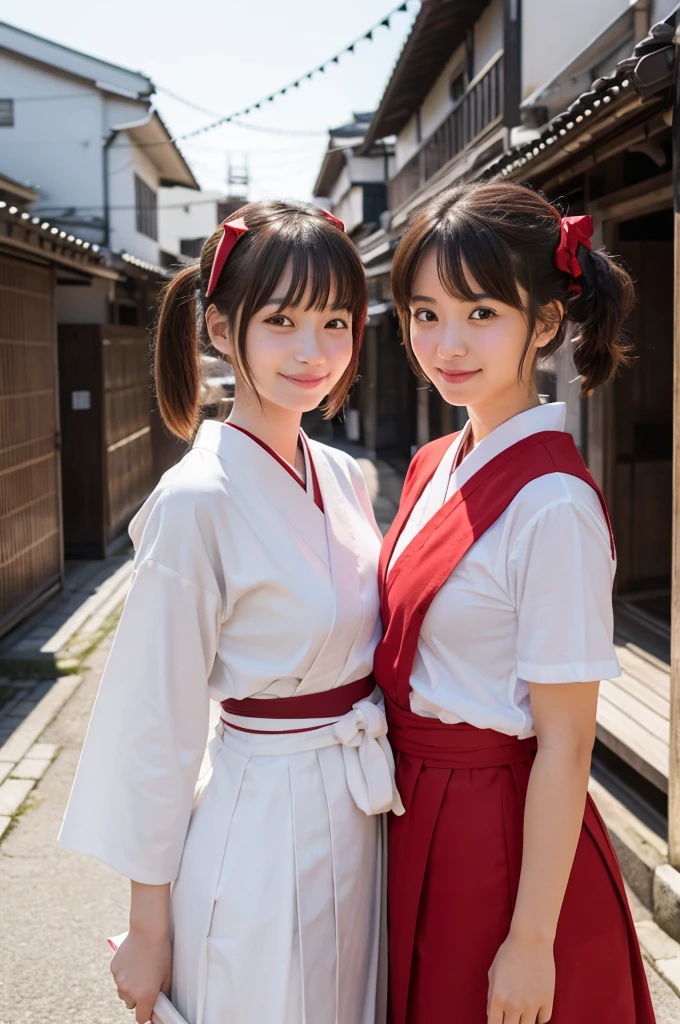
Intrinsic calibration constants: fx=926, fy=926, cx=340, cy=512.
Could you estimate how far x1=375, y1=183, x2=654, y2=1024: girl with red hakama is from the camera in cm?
177

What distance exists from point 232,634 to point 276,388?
1.75 feet

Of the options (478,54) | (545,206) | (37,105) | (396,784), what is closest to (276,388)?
(545,206)

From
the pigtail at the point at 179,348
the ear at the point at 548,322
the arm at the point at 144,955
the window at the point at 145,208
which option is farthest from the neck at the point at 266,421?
the window at the point at 145,208

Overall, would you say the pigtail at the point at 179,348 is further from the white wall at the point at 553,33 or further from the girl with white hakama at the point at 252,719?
the white wall at the point at 553,33

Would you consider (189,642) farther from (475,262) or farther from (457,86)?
(457,86)

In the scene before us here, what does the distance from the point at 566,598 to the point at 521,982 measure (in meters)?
0.75

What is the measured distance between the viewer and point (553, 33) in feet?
30.6

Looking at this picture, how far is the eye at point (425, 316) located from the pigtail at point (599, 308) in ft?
1.01

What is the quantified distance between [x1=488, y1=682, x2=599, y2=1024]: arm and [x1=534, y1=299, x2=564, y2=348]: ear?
762 mm

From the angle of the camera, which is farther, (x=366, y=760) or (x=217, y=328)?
(x=217, y=328)

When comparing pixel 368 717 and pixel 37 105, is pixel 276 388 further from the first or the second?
pixel 37 105

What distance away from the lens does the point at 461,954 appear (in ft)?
6.29

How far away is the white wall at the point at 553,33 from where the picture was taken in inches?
339

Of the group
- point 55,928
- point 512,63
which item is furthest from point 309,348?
point 512,63
